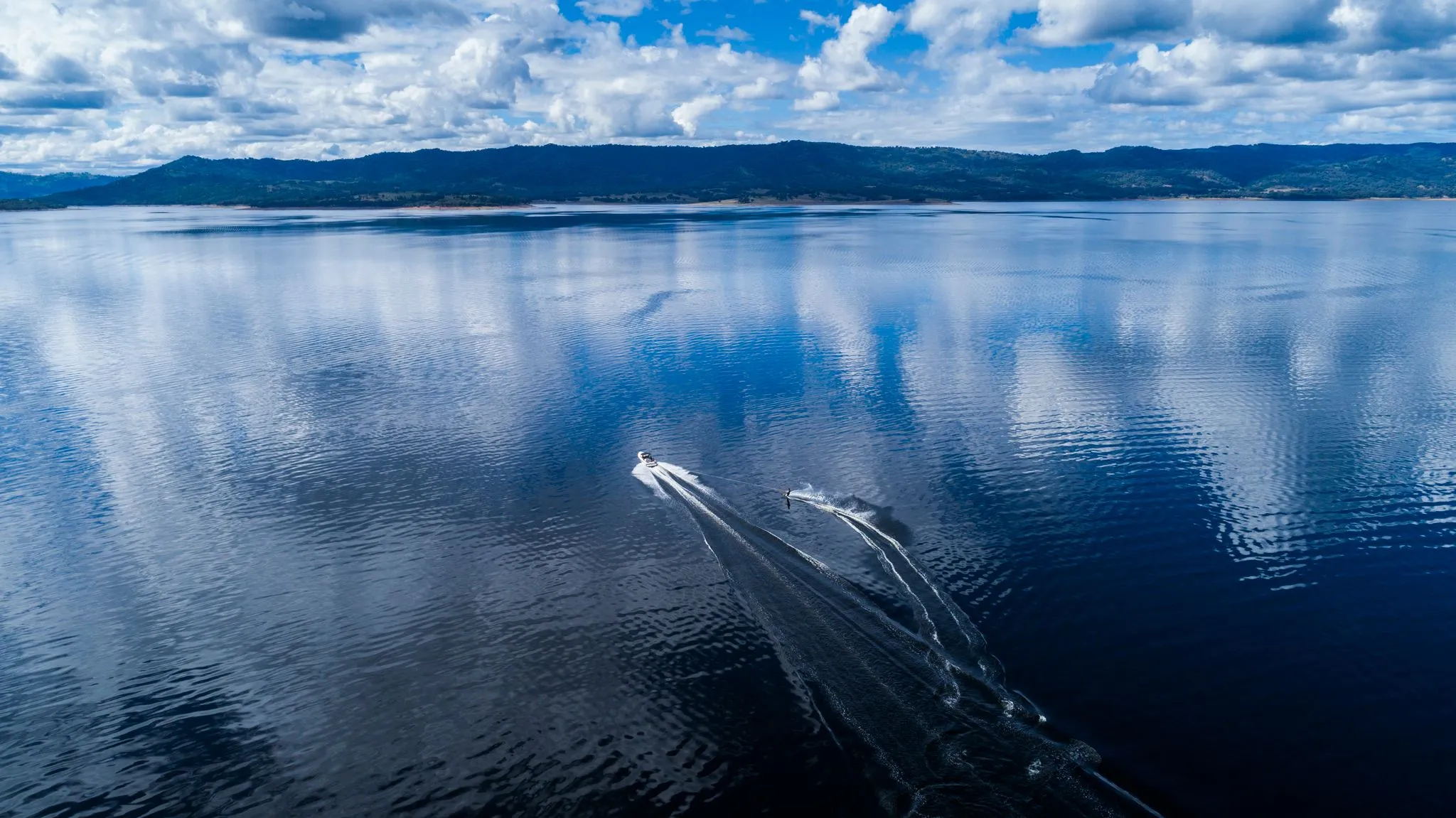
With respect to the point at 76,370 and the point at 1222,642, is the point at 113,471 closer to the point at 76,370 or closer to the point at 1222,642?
the point at 76,370

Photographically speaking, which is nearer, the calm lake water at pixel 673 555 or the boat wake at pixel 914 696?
the boat wake at pixel 914 696

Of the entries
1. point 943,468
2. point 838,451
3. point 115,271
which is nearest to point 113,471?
point 838,451

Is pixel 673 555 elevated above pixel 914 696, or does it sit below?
above

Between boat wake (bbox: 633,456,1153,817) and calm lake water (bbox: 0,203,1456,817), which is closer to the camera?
boat wake (bbox: 633,456,1153,817)
